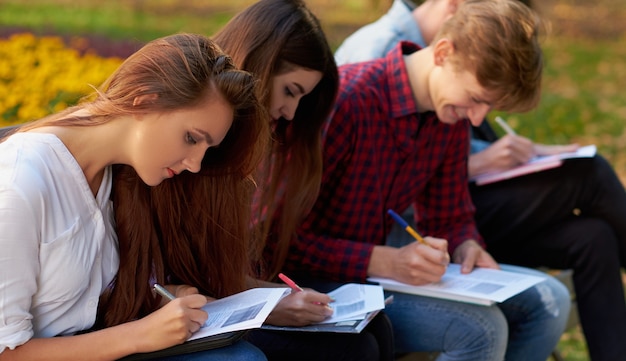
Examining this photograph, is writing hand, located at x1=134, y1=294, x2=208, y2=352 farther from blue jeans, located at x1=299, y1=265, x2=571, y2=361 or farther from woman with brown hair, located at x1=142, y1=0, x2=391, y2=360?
blue jeans, located at x1=299, y1=265, x2=571, y2=361

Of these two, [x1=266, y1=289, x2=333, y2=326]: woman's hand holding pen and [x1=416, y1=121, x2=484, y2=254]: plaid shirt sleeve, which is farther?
[x1=416, y1=121, x2=484, y2=254]: plaid shirt sleeve

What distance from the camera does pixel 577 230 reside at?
313 centimetres

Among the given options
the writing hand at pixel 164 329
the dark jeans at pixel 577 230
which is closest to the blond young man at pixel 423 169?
the dark jeans at pixel 577 230

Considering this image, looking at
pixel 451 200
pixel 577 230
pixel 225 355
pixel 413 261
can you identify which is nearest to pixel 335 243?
pixel 413 261

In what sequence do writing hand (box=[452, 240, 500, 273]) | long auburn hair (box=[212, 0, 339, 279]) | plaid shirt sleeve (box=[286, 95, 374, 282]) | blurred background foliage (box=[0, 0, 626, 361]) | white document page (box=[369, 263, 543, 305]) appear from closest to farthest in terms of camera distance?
long auburn hair (box=[212, 0, 339, 279]), white document page (box=[369, 263, 543, 305]), plaid shirt sleeve (box=[286, 95, 374, 282]), writing hand (box=[452, 240, 500, 273]), blurred background foliage (box=[0, 0, 626, 361])

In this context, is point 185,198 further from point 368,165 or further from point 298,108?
point 368,165

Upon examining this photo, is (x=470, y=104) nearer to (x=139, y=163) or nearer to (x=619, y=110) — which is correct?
(x=139, y=163)

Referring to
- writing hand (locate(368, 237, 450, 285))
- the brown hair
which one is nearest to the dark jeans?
the brown hair

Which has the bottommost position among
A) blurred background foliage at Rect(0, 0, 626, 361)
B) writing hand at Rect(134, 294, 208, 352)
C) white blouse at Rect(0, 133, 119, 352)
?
blurred background foliage at Rect(0, 0, 626, 361)

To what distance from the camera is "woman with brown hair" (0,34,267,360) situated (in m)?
1.63

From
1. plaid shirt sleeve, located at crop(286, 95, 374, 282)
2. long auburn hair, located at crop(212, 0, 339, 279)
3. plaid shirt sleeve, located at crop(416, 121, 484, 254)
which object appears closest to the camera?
long auburn hair, located at crop(212, 0, 339, 279)

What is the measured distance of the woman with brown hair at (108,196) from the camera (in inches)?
64.3

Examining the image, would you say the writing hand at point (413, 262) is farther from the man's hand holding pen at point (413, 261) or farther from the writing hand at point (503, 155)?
the writing hand at point (503, 155)

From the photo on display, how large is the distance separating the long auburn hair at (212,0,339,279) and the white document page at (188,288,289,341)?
1.48 feet
